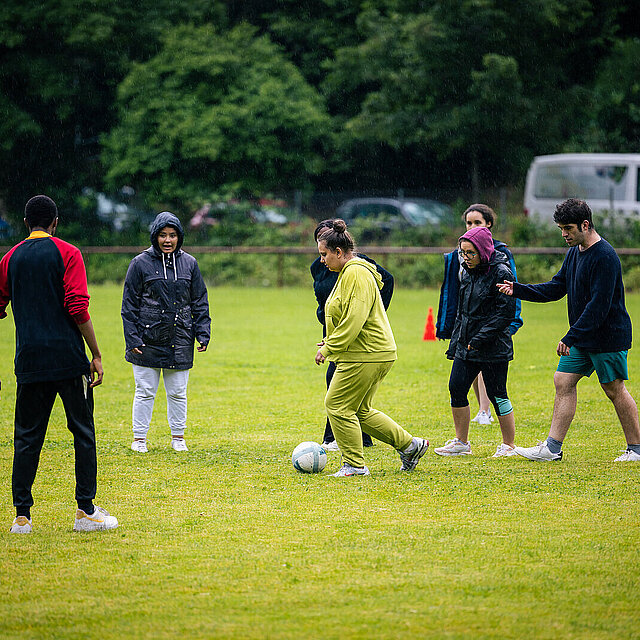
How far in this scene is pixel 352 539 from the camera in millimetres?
5074

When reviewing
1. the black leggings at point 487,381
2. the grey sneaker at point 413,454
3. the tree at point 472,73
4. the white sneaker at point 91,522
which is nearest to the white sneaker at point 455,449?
the black leggings at point 487,381

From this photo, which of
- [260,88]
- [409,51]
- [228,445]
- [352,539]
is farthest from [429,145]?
[352,539]

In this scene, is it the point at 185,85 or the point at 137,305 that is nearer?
the point at 137,305

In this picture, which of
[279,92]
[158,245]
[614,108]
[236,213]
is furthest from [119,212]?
[158,245]

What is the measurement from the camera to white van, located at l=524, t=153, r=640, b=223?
2455 centimetres

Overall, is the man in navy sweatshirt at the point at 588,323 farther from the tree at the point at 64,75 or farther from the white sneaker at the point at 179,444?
the tree at the point at 64,75

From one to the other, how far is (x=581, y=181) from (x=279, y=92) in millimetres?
9699

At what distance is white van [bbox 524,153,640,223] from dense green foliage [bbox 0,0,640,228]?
129 inches

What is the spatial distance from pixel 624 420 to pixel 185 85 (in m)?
24.9

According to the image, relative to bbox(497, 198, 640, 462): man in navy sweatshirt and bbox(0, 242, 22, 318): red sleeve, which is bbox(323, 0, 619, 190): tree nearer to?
bbox(497, 198, 640, 462): man in navy sweatshirt

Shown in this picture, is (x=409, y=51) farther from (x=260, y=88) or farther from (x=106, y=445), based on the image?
(x=106, y=445)

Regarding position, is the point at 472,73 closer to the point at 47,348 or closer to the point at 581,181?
the point at 581,181

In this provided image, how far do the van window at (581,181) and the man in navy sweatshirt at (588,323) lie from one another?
1913 cm

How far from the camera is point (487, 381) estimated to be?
7148 millimetres
